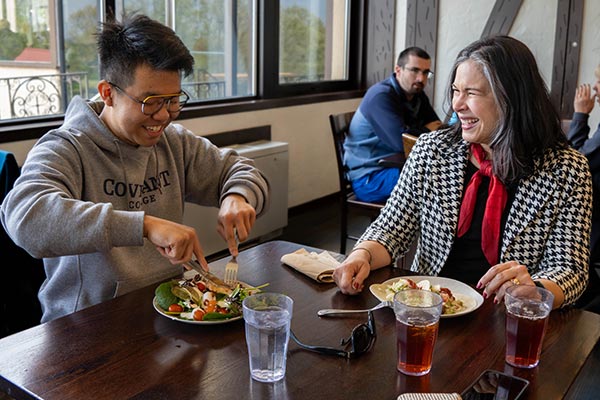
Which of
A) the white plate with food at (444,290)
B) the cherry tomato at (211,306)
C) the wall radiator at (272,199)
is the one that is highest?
the cherry tomato at (211,306)

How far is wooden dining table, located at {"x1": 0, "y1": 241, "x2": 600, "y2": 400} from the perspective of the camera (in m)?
1.05

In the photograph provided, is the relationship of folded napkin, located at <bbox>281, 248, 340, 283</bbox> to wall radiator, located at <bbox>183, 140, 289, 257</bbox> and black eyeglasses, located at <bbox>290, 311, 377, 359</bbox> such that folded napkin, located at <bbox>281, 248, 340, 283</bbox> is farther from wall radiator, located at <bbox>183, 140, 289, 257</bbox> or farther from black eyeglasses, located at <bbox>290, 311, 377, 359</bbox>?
wall radiator, located at <bbox>183, 140, 289, 257</bbox>

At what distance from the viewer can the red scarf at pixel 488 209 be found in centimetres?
168

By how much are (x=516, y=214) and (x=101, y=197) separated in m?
1.05

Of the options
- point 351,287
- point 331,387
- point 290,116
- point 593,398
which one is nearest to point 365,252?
point 351,287

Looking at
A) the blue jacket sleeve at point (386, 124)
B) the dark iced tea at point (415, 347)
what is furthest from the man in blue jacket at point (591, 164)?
the dark iced tea at point (415, 347)

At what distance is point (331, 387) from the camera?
1065mm

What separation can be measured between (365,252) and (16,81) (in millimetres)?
2237

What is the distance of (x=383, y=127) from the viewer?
3.79m

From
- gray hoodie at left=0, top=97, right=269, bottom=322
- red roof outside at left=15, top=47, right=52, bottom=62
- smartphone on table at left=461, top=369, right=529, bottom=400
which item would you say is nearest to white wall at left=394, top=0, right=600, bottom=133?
red roof outside at left=15, top=47, right=52, bottom=62

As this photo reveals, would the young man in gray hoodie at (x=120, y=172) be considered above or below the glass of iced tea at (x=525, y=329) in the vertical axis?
above

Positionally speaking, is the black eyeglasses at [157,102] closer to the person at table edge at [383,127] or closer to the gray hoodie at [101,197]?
the gray hoodie at [101,197]

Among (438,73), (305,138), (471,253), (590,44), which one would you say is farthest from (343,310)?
(438,73)

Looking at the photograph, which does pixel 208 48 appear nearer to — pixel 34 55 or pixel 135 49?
pixel 34 55
